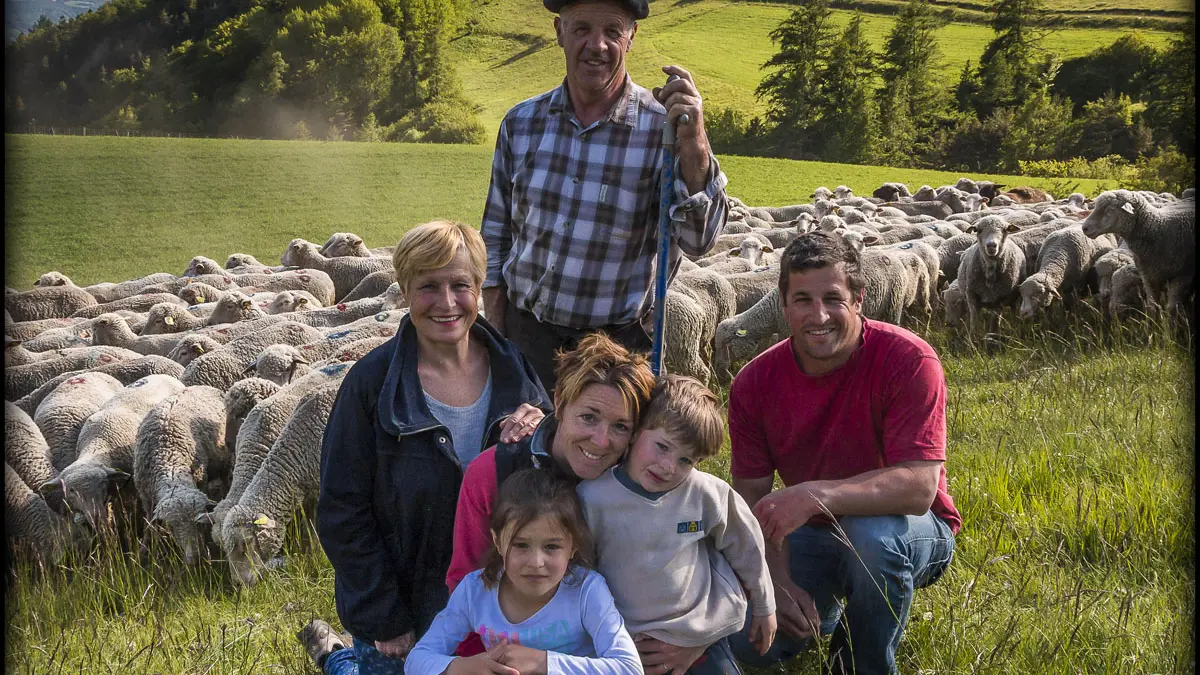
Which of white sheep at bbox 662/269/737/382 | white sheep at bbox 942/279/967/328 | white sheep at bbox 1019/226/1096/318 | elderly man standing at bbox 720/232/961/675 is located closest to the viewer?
elderly man standing at bbox 720/232/961/675

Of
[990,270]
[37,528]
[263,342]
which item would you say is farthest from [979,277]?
[37,528]

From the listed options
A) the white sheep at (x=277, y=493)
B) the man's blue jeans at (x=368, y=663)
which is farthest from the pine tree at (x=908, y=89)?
the man's blue jeans at (x=368, y=663)

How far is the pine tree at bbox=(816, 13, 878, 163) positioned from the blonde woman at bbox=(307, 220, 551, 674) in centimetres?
2415

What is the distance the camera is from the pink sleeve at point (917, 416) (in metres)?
2.81

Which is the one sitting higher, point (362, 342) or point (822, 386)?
point (822, 386)

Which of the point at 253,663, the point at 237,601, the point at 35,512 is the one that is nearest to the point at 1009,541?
the point at 253,663

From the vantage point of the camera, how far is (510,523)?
7.42ft

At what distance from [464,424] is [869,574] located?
1.33m

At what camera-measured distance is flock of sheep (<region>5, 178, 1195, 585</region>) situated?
518cm

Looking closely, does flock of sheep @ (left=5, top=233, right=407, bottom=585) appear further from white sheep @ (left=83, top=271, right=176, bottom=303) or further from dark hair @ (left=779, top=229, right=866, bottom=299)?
dark hair @ (left=779, top=229, right=866, bottom=299)

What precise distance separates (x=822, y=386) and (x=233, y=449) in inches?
185

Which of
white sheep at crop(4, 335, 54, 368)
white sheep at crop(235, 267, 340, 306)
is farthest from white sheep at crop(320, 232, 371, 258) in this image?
white sheep at crop(4, 335, 54, 368)

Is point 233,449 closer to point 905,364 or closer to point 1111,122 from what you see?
point 905,364

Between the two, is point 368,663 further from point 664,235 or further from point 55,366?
point 55,366
